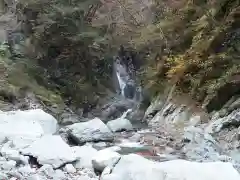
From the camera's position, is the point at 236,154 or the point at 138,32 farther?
the point at 138,32

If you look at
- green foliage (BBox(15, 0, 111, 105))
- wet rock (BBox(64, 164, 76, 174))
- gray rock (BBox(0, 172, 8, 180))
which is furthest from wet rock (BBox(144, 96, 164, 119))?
gray rock (BBox(0, 172, 8, 180))

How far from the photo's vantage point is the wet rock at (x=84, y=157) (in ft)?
20.5

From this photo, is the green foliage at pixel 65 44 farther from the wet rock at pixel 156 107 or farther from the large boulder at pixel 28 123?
the large boulder at pixel 28 123

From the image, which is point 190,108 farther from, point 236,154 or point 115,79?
point 115,79

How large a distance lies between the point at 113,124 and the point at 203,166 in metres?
6.18

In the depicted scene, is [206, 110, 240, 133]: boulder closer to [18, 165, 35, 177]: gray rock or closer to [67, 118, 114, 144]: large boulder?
[67, 118, 114, 144]: large boulder

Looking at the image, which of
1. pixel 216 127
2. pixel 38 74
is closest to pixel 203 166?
pixel 216 127

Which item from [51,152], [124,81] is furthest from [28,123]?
[124,81]

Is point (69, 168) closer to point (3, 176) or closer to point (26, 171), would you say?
point (26, 171)

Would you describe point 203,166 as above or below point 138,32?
below

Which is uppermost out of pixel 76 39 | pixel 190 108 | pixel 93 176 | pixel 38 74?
pixel 76 39

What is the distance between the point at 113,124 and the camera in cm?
1094

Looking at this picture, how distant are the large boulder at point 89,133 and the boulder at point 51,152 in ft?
5.20

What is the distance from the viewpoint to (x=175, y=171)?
4.78m
